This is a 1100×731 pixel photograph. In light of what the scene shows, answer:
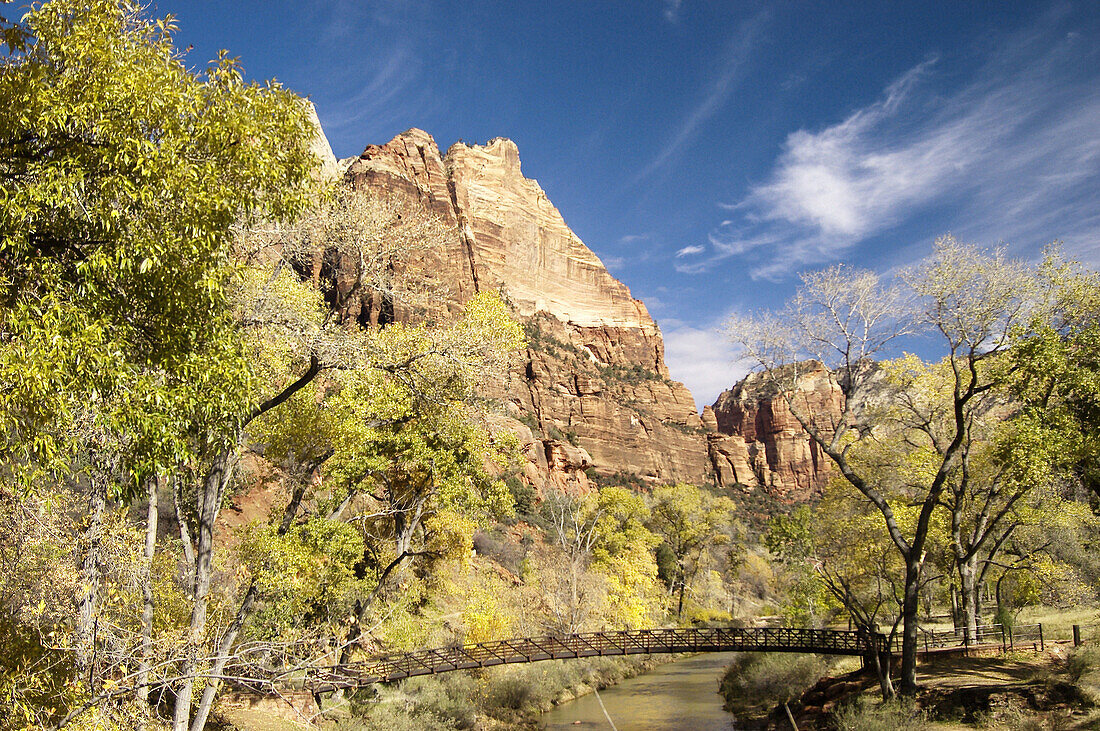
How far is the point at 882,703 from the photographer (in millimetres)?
16094

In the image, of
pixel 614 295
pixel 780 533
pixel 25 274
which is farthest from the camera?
pixel 614 295

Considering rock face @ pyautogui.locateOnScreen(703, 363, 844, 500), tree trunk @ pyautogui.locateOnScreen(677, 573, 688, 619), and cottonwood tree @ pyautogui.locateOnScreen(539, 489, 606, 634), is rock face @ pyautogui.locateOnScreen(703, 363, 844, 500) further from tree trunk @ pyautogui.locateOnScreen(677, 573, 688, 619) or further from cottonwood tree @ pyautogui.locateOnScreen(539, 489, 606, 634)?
cottonwood tree @ pyautogui.locateOnScreen(539, 489, 606, 634)

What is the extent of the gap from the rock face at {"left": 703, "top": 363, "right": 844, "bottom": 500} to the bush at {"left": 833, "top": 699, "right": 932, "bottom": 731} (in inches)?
4038

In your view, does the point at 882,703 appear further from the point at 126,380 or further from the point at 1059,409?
Result: the point at 126,380

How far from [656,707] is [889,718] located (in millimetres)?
12351

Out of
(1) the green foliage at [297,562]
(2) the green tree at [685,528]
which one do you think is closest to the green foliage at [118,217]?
(1) the green foliage at [297,562]

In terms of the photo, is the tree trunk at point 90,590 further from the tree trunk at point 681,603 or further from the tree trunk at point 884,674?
the tree trunk at point 681,603

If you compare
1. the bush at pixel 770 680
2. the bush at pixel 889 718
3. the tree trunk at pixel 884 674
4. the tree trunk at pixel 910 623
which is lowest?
the bush at pixel 770 680

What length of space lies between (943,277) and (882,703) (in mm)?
10090

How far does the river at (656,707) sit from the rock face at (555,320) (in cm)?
3262

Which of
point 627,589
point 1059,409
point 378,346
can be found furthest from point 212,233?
point 627,589

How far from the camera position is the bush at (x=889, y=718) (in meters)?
14.4

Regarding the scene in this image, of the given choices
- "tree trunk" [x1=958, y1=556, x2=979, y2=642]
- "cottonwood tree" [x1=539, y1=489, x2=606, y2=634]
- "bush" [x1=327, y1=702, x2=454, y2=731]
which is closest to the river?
"cottonwood tree" [x1=539, y1=489, x2=606, y2=634]

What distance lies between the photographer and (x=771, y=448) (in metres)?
142
